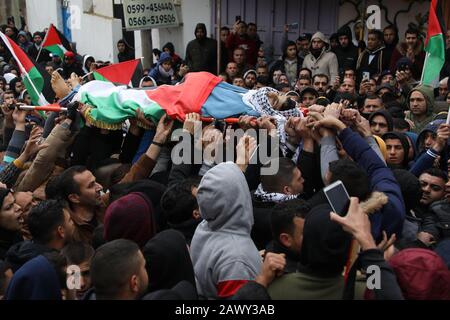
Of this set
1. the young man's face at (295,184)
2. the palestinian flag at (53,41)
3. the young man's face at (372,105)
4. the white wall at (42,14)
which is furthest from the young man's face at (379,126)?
the white wall at (42,14)

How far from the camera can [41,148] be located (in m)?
4.48

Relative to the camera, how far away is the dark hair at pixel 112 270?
2.37m

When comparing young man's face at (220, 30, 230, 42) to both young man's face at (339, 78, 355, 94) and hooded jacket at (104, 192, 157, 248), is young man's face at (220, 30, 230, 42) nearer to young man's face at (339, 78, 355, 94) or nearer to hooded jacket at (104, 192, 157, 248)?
young man's face at (339, 78, 355, 94)

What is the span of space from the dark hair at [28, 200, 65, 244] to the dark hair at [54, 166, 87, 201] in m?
0.51

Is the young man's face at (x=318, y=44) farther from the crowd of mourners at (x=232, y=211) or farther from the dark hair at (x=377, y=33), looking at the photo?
the crowd of mourners at (x=232, y=211)

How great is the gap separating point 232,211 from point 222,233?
12cm

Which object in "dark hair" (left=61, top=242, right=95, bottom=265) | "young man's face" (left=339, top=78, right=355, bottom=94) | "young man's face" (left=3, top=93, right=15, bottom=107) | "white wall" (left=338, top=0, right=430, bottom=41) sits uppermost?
"white wall" (left=338, top=0, right=430, bottom=41)

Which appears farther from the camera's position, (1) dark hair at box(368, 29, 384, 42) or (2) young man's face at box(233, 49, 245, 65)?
(2) young man's face at box(233, 49, 245, 65)

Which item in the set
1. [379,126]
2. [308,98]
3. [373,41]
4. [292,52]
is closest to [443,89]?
[308,98]

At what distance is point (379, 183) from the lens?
129 inches

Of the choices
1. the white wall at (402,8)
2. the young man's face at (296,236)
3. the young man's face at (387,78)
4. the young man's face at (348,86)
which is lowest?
the young man's face at (296,236)

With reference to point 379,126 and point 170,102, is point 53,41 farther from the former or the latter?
point 379,126

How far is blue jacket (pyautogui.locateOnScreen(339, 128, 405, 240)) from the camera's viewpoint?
306 centimetres

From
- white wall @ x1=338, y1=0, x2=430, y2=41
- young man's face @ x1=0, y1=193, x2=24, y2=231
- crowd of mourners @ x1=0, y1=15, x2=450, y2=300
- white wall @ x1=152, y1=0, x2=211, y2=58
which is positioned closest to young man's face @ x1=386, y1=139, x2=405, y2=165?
crowd of mourners @ x1=0, y1=15, x2=450, y2=300
